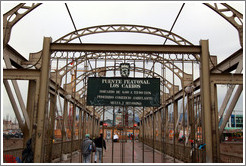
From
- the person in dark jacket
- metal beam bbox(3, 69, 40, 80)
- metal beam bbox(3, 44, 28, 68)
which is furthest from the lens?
metal beam bbox(3, 44, 28, 68)

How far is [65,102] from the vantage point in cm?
2102

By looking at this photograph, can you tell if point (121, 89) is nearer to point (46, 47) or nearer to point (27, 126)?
point (46, 47)

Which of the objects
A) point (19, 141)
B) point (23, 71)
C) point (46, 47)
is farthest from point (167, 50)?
point (19, 141)

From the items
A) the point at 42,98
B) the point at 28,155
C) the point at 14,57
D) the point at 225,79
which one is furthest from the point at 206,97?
the point at 14,57

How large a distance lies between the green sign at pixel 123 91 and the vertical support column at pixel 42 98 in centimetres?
158

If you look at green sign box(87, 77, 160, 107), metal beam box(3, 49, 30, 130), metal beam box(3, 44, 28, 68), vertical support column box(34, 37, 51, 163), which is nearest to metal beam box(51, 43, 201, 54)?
vertical support column box(34, 37, 51, 163)

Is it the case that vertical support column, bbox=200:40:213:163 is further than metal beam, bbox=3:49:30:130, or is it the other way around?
metal beam, bbox=3:49:30:130

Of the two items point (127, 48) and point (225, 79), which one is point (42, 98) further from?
point (225, 79)

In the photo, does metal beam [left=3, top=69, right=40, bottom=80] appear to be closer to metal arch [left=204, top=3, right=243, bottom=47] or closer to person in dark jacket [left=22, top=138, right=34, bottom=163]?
person in dark jacket [left=22, top=138, right=34, bottom=163]

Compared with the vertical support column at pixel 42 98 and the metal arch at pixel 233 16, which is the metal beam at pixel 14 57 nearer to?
the vertical support column at pixel 42 98

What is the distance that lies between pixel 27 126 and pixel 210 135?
25.4 ft

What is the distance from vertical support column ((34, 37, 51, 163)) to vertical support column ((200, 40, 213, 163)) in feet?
18.7

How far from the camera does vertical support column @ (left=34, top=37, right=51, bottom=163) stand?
948cm

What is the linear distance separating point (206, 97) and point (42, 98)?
589 centimetres
